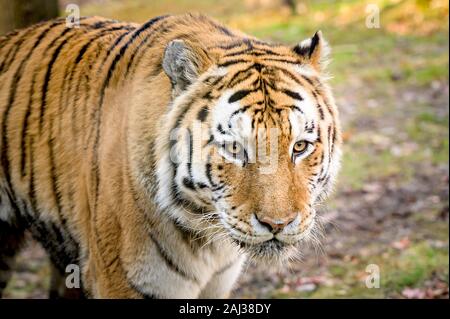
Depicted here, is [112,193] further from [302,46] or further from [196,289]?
[302,46]

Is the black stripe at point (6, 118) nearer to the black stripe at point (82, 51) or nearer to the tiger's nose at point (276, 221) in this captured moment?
the black stripe at point (82, 51)

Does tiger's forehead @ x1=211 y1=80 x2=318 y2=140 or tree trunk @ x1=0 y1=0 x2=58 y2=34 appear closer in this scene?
tiger's forehead @ x1=211 y1=80 x2=318 y2=140

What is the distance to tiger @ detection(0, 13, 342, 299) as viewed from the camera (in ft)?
9.72

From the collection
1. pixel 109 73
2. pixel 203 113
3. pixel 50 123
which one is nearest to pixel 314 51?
pixel 203 113

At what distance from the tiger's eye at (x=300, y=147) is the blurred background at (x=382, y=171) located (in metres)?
1.50

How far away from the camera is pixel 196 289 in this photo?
11.7 feet

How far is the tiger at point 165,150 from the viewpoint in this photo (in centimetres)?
296

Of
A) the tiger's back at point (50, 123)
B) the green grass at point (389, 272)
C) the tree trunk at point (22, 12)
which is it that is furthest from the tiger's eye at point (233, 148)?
the tree trunk at point (22, 12)

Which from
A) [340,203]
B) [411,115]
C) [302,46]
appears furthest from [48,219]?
[411,115]

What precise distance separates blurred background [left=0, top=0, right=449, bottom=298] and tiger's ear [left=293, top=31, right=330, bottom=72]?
1.05 m

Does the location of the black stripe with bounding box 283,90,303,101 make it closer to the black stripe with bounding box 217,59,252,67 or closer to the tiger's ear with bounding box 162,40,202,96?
the black stripe with bounding box 217,59,252,67

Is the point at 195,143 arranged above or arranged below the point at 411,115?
above

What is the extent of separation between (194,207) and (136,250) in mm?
357

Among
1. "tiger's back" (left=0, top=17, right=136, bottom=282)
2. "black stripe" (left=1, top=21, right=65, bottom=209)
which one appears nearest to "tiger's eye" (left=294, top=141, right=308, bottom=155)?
"tiger's back" (left=0, top=17, right=136, bottom=282)
